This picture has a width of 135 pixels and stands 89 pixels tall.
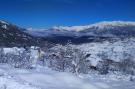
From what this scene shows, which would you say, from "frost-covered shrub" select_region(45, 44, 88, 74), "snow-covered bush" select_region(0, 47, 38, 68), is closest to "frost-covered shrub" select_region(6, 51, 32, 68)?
"snow-covered bush" select_region(0, 47, 38, 68)

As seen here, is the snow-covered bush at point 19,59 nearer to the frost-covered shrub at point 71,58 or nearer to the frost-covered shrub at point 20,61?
the frost-covered shrub at point 20,61

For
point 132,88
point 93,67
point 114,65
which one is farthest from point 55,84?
point 114,65

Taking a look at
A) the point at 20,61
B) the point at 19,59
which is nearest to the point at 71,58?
the point at 20,61

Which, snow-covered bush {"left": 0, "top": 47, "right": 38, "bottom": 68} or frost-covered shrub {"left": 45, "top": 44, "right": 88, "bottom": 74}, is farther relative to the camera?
snow-covered bush {"left": 0, "top": 47, "right": 38, "bottom": 68}

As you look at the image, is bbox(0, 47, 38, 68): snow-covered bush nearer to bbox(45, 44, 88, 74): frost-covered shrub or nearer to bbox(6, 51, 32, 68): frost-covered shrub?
bbox(6, 51, 32, 68): frost-covered shrub

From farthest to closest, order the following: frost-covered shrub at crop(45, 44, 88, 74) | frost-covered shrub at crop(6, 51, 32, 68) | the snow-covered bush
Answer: the snow-covered bush, frost-covered shrub at crop(6, 51, 32, 68), frost-covered shrub at crop(45, 44, 88, 74)

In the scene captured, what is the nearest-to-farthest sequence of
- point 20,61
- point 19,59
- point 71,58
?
point 71,58
point 20,61
point 19,59

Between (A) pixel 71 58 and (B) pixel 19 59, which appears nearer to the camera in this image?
(A) pixel 71 58

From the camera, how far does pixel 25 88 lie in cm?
2641

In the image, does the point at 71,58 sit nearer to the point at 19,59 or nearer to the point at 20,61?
the point at 20,61

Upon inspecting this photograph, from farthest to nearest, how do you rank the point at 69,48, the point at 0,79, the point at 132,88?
the point at 69,48 < the point at 132,88 < the point at 0,79

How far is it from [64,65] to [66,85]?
59.7 meters

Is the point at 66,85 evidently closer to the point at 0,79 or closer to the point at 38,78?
the point at 38,78

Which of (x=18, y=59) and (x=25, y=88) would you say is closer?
(x=25, y=88)
